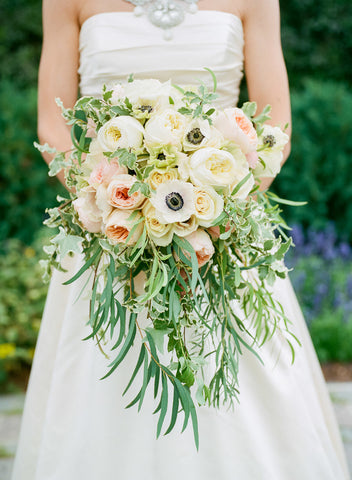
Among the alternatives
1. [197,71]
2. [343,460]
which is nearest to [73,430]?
[343,460]

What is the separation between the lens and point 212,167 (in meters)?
1.68

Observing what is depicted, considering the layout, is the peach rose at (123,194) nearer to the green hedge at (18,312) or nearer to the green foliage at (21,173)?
the green hedge at (18,312)

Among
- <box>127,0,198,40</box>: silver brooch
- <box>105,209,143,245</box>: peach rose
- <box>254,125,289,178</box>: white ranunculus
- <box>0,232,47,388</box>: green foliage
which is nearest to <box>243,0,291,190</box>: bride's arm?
<box>127,0,198,40</box>: silver brooch

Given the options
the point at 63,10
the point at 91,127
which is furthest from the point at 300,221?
the point at 91,127

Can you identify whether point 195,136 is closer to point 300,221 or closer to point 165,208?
point 165,208

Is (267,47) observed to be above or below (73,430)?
above

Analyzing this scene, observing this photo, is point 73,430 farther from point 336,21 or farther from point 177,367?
point 336,21

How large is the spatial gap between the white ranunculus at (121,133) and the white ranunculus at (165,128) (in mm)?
26

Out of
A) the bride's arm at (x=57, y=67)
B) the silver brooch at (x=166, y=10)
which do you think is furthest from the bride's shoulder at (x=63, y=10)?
the silver brooch at (x=166, y=10)

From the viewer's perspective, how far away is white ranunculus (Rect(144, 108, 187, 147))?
1650mm

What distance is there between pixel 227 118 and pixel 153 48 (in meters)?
0.65

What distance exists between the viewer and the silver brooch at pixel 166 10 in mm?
2262

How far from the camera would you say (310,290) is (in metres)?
4.83

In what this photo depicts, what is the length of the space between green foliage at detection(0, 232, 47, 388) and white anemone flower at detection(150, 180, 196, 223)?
8.86ft
